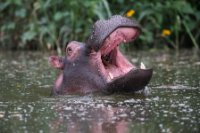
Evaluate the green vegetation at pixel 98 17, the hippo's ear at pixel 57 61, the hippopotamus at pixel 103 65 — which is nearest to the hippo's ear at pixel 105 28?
the hippopotamus at pixel 103 65

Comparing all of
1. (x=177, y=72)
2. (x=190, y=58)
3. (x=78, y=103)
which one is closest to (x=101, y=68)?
(x=78, y=103)

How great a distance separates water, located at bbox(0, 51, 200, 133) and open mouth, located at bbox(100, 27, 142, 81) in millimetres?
160

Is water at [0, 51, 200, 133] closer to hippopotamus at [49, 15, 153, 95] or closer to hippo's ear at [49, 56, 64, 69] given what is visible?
hippopotamus at [49, 15, 153, 95]

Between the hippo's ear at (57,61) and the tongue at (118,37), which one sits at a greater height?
the tongue at (118,37)

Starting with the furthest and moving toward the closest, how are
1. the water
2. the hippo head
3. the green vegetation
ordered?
the green vegetation < the hippo head < the water

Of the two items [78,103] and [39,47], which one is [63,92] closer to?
[78,103]

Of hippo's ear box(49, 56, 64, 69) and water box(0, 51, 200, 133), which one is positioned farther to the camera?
hippo's ear box(49, 56, 64, 69)

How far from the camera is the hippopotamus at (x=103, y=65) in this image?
11.7 feet

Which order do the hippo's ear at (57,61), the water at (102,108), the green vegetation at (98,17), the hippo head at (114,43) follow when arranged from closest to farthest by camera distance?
the water at (102,108)
the hippo head at (114,43)
the hippo's ear at (57,61)
the green vegetation at (98,17)

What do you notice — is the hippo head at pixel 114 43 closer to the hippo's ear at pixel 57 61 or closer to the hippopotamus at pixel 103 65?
the hippopotamus at pixel 103 65

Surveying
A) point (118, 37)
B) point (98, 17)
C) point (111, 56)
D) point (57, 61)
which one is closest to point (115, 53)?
point (111, 56)

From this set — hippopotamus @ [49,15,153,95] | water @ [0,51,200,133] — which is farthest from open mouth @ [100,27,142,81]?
water @ [0,51,200,133]

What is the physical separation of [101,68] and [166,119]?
78cm

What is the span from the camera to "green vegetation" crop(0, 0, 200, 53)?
7109 mm
